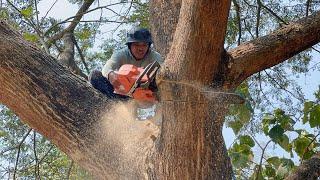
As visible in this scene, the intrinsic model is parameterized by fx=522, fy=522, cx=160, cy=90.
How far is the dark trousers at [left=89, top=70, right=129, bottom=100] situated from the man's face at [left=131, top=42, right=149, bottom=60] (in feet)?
1.36

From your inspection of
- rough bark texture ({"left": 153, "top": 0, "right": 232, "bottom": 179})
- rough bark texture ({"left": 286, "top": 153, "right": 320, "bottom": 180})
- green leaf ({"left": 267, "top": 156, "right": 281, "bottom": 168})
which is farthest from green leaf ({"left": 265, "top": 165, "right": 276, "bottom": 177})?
rough bark texture ({"left": 153, "top": 0, "right": 232, "bottom": 179})

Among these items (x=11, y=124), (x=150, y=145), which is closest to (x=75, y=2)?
(x=11, y=124)

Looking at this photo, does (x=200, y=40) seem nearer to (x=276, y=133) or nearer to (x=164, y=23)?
(x=164, y=23)

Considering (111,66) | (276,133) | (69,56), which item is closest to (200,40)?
(111,66)

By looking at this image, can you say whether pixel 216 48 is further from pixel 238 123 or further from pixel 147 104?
pixel 238 123

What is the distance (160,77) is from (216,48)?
27cm

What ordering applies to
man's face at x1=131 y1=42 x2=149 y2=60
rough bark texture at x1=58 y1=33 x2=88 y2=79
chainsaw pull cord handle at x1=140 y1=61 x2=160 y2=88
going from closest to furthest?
chainsaw pull cord handle at x1=140 y1=61 x2=160 y2=88, man's face at x1=131 y1=42 x2=149 y2=60, rough bark texture at x1=58 y1=33 x2=88 y2=79

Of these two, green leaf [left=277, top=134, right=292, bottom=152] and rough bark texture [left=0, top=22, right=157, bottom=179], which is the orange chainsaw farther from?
green leaf [left=277, top=134, right=292, bottom=152]

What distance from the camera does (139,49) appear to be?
324 centimetres

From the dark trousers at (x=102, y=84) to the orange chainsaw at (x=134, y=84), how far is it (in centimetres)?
3

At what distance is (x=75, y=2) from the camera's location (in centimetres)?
551

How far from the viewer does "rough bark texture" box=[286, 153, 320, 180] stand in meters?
2.58

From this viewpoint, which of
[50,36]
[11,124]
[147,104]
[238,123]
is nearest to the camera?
[147,104]

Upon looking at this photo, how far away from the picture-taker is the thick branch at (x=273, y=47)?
8.18ft
